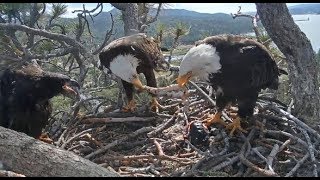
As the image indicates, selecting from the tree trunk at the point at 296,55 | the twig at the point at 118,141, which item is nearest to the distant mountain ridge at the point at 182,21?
the tree trunk at the point at 296,55

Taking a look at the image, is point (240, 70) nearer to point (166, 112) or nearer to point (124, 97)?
point (166, 112)

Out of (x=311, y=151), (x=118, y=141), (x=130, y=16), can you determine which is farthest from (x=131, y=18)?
(x=311, y=151)

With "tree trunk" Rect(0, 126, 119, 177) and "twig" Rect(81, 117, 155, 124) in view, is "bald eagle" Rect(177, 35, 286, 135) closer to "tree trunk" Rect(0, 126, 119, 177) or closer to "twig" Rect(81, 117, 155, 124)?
"twig" Rect(81, 117, 155, 124)

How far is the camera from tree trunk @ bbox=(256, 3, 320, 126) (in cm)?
377

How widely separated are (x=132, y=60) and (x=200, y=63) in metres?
0.77

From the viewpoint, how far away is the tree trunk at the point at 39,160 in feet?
7.91

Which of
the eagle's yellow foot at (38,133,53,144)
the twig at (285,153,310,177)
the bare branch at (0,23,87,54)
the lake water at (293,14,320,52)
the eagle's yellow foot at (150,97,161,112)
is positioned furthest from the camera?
the bare branch at (0,23,87,54)

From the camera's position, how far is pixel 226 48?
364 cm

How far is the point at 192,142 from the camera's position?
3787mm

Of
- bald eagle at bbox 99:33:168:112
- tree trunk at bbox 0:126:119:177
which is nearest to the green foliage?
bald eagle at bbox 99:33:168:112

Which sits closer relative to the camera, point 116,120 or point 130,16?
point 116,120

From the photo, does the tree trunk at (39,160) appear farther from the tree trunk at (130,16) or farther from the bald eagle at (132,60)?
the tree trunk at (130,16)

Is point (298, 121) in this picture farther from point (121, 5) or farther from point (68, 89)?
point (121, 5)

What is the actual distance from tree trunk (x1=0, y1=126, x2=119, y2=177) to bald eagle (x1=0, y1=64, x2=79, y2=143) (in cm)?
86
